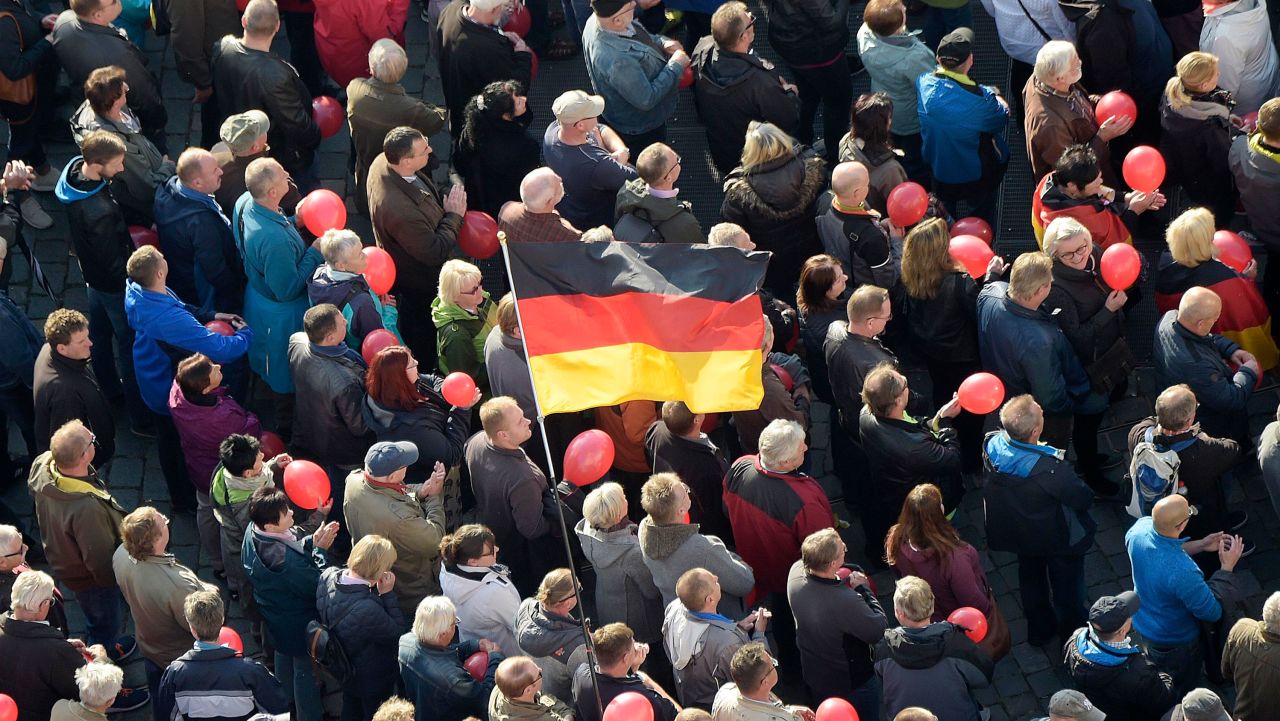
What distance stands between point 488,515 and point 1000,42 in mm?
6193

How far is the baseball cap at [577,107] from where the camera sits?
12922 millimetres

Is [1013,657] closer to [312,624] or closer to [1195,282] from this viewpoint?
[1195,282]

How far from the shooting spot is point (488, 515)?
1150 centimetres

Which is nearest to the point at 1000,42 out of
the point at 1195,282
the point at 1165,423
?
the point at 1195,282

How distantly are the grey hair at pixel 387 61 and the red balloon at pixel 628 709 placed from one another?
565 centimetres

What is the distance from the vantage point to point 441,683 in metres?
10.2

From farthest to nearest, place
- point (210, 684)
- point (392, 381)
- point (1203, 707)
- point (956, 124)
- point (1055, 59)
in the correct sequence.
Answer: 1. point (956, 124)
2. point (1055, 59)
3. point (392, 381)
4. point (210, 684)
5. point (1203, 707)

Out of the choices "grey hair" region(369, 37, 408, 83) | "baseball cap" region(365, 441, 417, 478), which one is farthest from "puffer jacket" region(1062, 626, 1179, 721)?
"grey hair" region(369, 37, 408, 83)

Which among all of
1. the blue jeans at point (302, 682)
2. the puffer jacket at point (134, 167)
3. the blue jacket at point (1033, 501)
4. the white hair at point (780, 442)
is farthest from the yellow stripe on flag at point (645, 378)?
the puffer jacket at point (134, 167)

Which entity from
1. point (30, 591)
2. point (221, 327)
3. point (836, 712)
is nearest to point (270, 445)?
point (221, 327)

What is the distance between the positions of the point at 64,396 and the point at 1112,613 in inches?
257

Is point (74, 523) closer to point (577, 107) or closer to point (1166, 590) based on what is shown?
point (577, 107)

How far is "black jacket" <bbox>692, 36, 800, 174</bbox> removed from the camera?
13508 millimetres

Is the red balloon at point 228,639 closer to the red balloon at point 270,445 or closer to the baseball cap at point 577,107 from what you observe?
the red balloon at point 270,445
